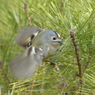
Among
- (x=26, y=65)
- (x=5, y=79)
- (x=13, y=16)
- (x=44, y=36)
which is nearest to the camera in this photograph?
(x=26, y=65)

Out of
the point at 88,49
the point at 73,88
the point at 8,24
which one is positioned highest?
the point at 8,24

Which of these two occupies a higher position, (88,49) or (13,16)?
(13,16)

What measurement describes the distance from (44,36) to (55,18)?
0.06m

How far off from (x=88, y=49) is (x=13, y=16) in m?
0.52

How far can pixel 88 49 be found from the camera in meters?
0.74

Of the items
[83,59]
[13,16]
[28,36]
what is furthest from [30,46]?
[13,16]

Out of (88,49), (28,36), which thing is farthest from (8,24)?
(88,49)

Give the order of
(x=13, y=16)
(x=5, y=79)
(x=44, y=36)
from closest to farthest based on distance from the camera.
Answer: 1. (x=44, y=36)
2. (x=5, y=79)
3. (x=13, y=16)

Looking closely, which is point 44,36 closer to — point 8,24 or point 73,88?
point 73,88

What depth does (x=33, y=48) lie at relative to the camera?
2.44ft

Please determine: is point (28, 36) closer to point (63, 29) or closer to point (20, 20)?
point (63, 29)

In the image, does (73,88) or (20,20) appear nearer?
(73,88)

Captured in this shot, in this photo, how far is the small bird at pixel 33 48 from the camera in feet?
2.21

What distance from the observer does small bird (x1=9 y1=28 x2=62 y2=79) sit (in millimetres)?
674
